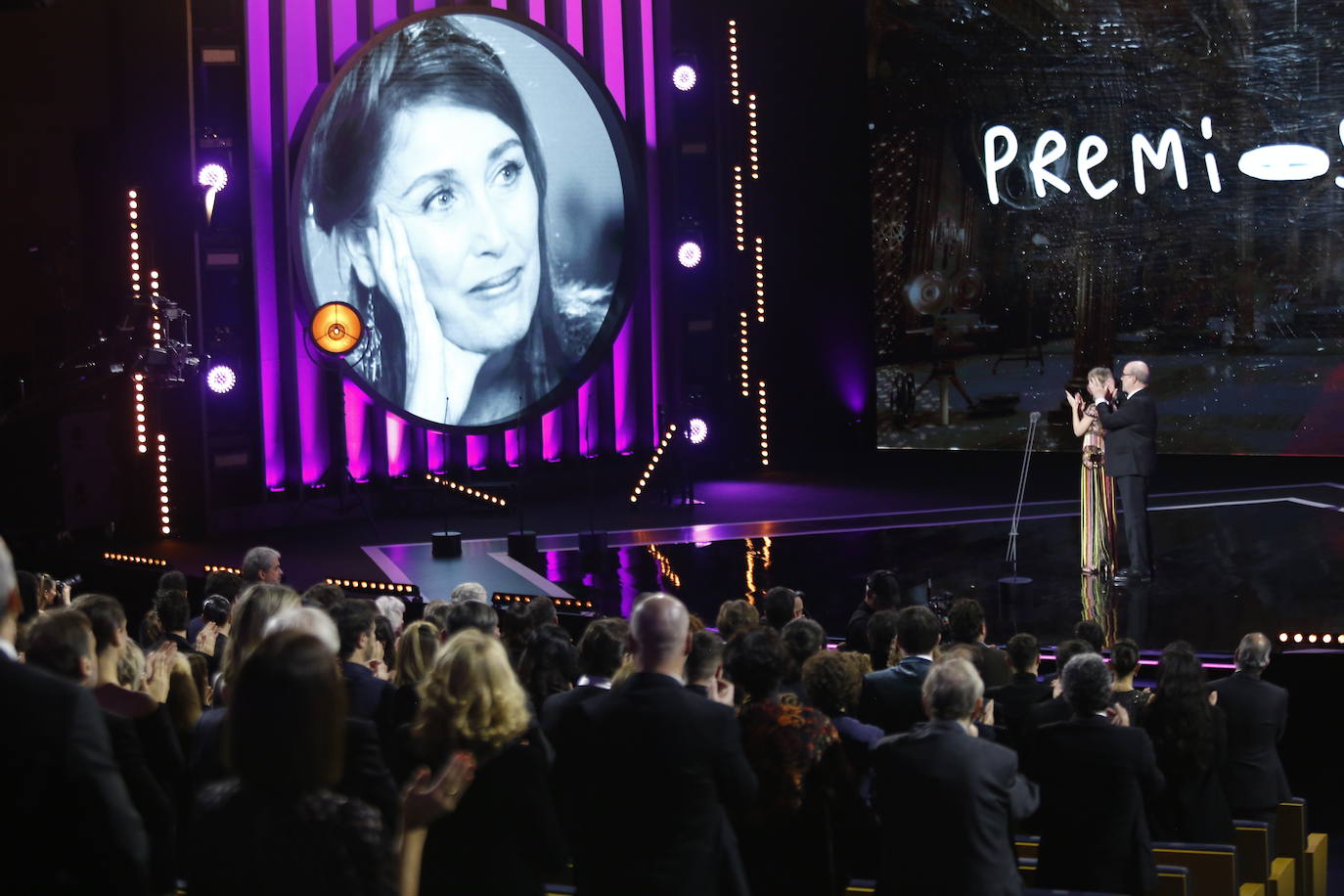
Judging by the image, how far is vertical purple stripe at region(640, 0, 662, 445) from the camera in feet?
46.6

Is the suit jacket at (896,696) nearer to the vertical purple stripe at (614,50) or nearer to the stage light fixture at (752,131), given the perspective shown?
the vertical purple stripe at (614,50)

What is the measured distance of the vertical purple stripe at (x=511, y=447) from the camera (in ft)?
45.4

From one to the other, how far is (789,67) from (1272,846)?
11.1 metres

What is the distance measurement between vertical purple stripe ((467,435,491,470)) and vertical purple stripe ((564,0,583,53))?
3421 millimetres

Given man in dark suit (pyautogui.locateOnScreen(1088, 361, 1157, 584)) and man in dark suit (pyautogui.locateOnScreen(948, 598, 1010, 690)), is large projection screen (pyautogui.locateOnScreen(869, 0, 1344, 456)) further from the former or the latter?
man in dark suit (pyautogui.locateOnScreen(948, 598, 1010, 690))

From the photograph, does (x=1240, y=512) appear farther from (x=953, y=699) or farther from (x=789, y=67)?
(x=953, y=699)

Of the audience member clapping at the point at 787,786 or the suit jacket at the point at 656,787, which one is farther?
the audience member clapping at the point at 787,786

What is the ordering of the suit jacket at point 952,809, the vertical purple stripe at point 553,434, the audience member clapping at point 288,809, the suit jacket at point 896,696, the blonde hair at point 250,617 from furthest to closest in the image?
the vertical purple stripe at point 553,434, the suit jacket at point 896,696, the blonde hair at point 250,617, the suit jacket at point 952,809, the audience member clapping at point 288,809

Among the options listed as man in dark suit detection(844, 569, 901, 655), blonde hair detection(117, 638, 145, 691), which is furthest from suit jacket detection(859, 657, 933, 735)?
blonde hair detection(117, 638, 145, 691)

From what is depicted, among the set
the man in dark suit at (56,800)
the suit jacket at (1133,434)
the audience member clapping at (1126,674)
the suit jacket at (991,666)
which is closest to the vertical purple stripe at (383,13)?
the suit jacket at (1133,434)

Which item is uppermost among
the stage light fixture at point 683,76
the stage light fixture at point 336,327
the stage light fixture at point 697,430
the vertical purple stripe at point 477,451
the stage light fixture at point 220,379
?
the stage light fixture at point 683,76

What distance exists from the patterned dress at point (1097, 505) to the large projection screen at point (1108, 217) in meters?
5.16

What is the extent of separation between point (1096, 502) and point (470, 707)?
6.78m

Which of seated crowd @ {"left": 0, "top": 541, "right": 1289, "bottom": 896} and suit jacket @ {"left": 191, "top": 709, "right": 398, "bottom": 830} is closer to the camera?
seated crowd @ {"left": 0, "top": 541, "right": 1289, "bottom": 896}
